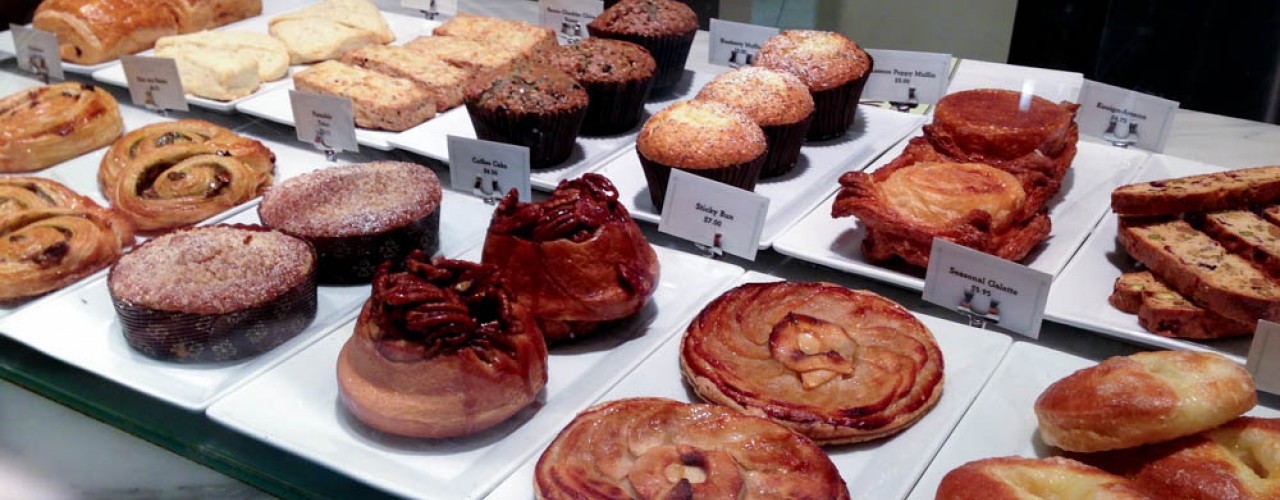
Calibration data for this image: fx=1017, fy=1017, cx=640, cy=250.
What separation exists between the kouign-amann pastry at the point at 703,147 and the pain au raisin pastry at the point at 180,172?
4.64ft

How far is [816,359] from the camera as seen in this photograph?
243 cm

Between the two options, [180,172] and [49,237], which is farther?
[180,172]

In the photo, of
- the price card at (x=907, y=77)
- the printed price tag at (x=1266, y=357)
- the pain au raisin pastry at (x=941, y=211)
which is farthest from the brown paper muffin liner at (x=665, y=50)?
the printed price tag at (x=1266, y=357)

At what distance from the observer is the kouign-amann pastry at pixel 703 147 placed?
327 centimetres

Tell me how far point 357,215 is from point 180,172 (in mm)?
905

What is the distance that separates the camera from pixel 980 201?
9.78 ft

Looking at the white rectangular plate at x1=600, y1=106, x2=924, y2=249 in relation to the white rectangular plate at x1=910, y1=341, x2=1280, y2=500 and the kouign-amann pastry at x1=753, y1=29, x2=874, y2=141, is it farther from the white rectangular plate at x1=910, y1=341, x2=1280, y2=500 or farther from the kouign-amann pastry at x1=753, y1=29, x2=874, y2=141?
the white rectangular plate at x1=910, y1=341, x2=1280, y2=500

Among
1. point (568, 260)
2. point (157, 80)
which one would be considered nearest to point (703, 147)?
point (568, 260)

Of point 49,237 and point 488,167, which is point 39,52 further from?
point 488,167

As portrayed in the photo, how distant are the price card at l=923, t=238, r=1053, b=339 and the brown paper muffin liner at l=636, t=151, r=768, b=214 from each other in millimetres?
764

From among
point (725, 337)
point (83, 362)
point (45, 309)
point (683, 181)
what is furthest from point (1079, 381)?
point (45, 309)

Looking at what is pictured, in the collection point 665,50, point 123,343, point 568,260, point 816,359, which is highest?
point 665,50

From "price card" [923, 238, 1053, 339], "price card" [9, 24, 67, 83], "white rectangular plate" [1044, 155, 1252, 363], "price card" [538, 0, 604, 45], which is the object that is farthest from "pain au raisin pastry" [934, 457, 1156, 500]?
"price card" [9, 24, 67, 83]

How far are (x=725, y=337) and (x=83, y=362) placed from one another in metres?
1.69
